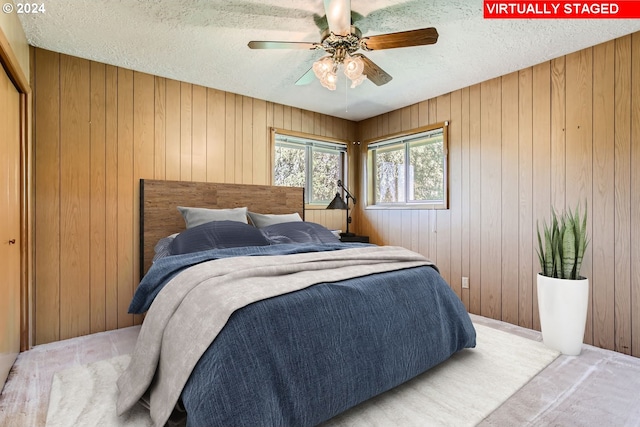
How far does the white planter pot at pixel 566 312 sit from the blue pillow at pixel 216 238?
215 centimetres

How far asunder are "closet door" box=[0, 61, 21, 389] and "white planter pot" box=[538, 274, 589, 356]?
11.1 ft

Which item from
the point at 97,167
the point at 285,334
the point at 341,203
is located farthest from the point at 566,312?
the point at 97,167

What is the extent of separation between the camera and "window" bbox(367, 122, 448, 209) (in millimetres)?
3613

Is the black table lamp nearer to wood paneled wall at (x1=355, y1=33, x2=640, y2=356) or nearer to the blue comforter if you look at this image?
wood paneled wall at (x1=355, y1=33, x2=640, y2=356)

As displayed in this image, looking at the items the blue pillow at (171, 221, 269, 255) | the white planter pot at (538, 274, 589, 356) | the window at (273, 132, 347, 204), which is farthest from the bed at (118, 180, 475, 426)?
the window at (273, 132, 347, 204)

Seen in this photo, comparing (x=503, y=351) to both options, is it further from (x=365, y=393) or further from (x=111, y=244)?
(x=111, y=244)

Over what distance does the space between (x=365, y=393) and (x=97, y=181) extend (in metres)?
2.66

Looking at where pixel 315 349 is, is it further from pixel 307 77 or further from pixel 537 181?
pixel 537 181

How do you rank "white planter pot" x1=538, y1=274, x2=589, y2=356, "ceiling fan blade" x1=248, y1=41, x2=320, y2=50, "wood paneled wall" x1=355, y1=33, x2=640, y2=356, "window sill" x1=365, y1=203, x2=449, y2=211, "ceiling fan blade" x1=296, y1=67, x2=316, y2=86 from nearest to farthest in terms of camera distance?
"ceiling fan blade" x1=248, y1=41, x2=320, y2=50 < "white planter pot" x1=538, y1=274, x2=589, y2=356 < "wood paneled wall" x1=355, y1=33, x2=640, y2=356 < "ceiling fan blade" x1=296, y1=67, x2=316, y2=86 < "window sill" x1=365, y1=203, x2=449, y2=211

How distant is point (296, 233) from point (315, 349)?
159cm

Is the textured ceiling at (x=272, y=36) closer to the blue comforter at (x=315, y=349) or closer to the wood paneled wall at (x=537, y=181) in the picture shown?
the wood paneled wall at (x=537, y=181)

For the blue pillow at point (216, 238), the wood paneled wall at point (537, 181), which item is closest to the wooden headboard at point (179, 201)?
the blue pillow at point (216, 238)

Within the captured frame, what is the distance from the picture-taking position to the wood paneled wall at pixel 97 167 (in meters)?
2.51

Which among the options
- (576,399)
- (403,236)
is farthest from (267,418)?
(403,236)
